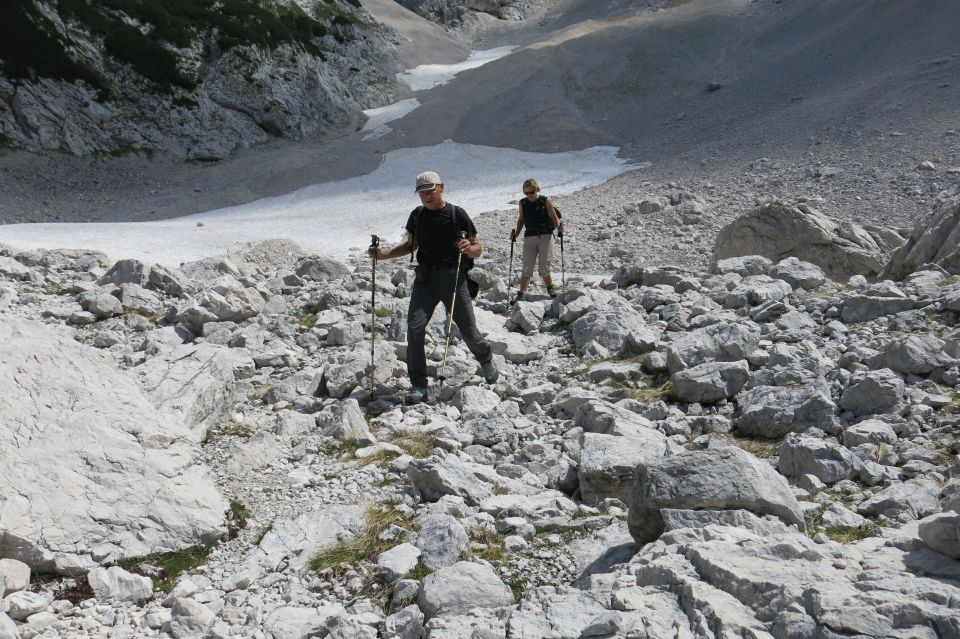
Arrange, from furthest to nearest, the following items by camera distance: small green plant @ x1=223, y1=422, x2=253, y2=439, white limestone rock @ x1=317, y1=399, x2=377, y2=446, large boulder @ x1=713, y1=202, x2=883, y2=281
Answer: large boulder @ x1=713, y1=202, x2=883, y2=281 → small green plant @ x1=223, y1=422, x2=253, y2=439 → white limestone rock @ x1=317, y1=399, x2=377, y2=446

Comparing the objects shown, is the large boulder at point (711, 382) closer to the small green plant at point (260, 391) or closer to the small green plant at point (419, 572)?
the small green plant at point (419, 572)

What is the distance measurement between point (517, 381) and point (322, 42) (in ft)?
184

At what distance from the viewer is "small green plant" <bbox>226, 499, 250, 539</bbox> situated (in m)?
5.48

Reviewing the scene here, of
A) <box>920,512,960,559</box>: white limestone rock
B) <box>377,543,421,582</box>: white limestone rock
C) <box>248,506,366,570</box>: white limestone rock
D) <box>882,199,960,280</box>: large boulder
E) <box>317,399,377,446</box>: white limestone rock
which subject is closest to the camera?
<box>920,512,960,559</box>: white limestone rock

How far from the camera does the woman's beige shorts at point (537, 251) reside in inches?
572

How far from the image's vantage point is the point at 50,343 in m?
6.05

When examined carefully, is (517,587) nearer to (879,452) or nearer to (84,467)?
(84,467)

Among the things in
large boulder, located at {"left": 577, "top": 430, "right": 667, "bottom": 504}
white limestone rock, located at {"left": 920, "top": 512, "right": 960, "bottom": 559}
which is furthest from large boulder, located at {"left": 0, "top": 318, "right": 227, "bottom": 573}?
white limestone rock, located at {"left": 920, "top": 512, "right": 960, "bottom": 559}

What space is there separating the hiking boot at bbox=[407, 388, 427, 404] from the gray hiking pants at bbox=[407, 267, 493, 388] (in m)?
0.10

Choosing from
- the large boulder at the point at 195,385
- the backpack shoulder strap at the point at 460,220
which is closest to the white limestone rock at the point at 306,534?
the large boulder at the point at 195,385

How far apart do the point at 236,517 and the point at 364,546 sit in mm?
1195

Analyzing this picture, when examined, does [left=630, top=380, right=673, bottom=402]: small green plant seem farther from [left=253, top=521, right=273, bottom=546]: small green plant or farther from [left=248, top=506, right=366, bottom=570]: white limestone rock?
[left=253, top=521, right=273, bottom=546]: small green plant

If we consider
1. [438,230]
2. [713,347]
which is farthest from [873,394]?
[438,230]

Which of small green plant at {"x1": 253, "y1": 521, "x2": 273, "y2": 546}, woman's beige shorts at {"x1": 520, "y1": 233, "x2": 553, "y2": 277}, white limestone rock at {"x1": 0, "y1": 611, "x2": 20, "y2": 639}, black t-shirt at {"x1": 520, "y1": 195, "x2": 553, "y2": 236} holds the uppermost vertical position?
black t-shirt at {"x1": 520, "y1": 195, "x2": 553, "y2": 236}
